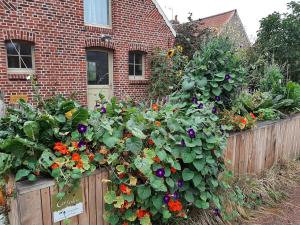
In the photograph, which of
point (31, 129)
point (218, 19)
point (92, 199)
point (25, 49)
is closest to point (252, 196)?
point (92, 199)

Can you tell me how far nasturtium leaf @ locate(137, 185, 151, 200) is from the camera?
5.92 feet

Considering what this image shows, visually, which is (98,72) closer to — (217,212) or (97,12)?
(97,12)

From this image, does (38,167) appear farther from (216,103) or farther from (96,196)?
(216,103)

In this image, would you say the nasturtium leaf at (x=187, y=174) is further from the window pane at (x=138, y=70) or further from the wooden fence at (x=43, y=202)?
the window pane at (x=138, y=70)

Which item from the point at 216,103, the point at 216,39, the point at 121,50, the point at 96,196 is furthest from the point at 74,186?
the point at 121,50

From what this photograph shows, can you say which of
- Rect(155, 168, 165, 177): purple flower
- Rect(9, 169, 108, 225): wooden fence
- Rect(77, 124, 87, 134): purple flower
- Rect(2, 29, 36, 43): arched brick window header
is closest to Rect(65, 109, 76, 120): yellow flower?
Rect(77, 124, 87, 134): purple flower

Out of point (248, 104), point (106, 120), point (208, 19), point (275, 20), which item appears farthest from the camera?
point (208, 19)

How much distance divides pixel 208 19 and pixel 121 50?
18007mm

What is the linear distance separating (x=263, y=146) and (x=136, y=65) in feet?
19.5

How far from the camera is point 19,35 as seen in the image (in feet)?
19.9

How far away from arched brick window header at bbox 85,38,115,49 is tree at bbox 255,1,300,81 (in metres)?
7.55

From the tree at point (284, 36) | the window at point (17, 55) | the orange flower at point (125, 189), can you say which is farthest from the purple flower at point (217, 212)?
the tree at point (284, 36)

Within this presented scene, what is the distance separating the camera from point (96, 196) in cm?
187

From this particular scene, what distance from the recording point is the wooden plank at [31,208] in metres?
1.52
